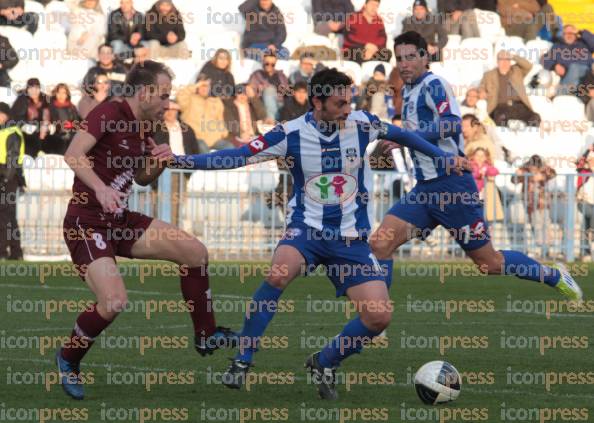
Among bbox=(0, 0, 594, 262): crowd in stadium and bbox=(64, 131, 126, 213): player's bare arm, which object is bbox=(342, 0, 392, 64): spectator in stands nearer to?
bbox=(0, 0, 594, 262): crowd in stadium

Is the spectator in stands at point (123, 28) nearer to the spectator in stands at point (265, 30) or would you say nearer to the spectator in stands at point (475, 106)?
the spectator in stands at point (265, 30)

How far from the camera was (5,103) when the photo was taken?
20750 millimetres

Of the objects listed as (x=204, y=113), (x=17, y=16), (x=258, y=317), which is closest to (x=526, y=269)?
(x=258, y=317)


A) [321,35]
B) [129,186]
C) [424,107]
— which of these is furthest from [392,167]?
[129,186]

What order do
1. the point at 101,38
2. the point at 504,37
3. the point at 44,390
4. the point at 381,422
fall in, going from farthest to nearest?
the point at 504,37
the point at 101,38
the point at 44,390
the point at 381,422

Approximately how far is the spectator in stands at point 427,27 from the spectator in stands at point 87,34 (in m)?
5.15

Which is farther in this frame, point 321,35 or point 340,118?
point 321,35

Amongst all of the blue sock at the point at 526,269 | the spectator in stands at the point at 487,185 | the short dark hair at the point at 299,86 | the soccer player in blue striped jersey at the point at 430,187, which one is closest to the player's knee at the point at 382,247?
the soccer player in blue striped jersey at the point at 430,187

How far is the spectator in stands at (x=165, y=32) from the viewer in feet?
75.8

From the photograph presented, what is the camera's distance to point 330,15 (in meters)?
24.6

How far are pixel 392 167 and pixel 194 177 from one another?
2963mm

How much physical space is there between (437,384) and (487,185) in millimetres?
12688

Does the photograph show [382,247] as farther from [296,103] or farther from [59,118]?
[59,118]

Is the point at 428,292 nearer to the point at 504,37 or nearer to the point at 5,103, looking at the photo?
the point at 5,103
